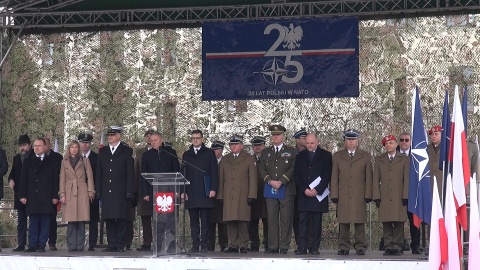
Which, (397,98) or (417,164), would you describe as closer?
(417,164)

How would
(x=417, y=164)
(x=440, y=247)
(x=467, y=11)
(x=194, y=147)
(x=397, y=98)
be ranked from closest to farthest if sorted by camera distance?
(x=440, y=247), (x=417, y=164), (x=194, y=147), (x=467, y=11), (x=397, y=98)

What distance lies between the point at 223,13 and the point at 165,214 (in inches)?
143

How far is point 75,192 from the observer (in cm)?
1202

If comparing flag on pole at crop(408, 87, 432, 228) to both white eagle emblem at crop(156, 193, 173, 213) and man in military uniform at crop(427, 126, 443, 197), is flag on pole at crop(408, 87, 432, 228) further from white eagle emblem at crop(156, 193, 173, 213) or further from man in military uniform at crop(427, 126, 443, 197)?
white eagle emblem at crop(156, 193, 173, 213)

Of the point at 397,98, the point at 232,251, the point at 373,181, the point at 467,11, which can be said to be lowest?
the point at 232,251

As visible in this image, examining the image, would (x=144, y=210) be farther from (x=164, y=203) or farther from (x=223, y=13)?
(x=223, y=13)

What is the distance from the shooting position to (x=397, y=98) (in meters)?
14.3

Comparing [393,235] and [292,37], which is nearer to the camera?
[393,235]

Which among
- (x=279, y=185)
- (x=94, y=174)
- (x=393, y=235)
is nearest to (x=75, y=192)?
(x=94, y=174)

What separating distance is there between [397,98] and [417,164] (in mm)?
3658

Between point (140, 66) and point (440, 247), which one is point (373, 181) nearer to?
point (440, 247)

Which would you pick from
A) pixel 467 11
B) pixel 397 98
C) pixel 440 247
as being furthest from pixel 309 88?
pixel 440 247

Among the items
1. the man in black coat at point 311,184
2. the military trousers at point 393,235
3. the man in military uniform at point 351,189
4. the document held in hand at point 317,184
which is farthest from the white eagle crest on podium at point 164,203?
the military trousers at point 393,235

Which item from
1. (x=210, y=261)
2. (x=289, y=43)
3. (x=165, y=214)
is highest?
(x=289, y=43)
